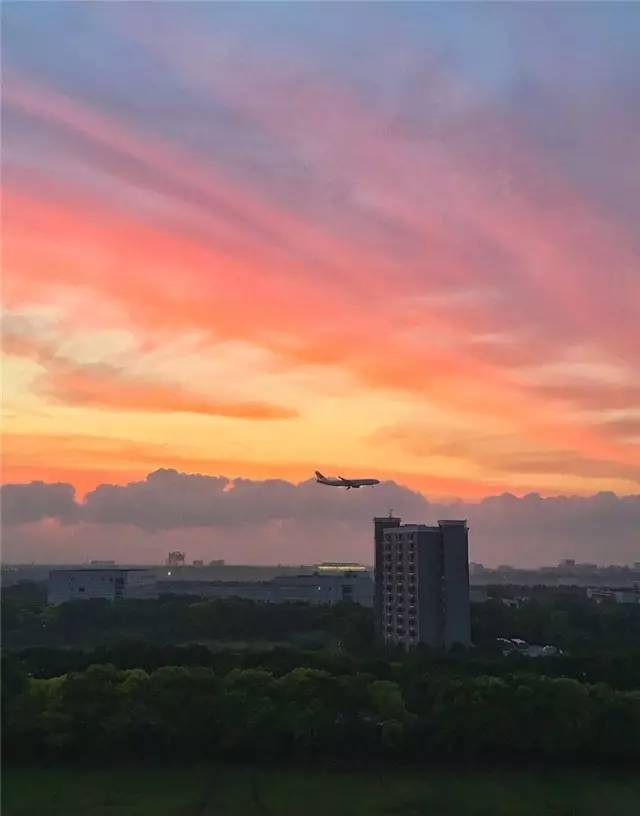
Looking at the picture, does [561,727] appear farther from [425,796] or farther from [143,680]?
[143,680]

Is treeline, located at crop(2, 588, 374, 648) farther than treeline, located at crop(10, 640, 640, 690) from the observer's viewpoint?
Yes

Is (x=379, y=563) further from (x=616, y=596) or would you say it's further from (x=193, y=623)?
(x=616, y=596)

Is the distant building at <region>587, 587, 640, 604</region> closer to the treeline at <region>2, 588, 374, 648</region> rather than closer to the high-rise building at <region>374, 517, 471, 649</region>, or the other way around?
the treeline at <region>2, 588, 374, 648</region>

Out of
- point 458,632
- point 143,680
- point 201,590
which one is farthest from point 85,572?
point 143,680

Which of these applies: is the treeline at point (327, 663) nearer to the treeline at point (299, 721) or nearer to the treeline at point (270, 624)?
the treeline at point (299, 721)

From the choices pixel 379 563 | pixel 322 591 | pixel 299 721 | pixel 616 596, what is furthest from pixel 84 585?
pixel 616 596

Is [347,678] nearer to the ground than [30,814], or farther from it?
farther from it

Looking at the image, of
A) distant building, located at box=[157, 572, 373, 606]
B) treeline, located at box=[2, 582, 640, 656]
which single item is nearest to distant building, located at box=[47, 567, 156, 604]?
distant building, located at box=[157, 572, 373, 606]
